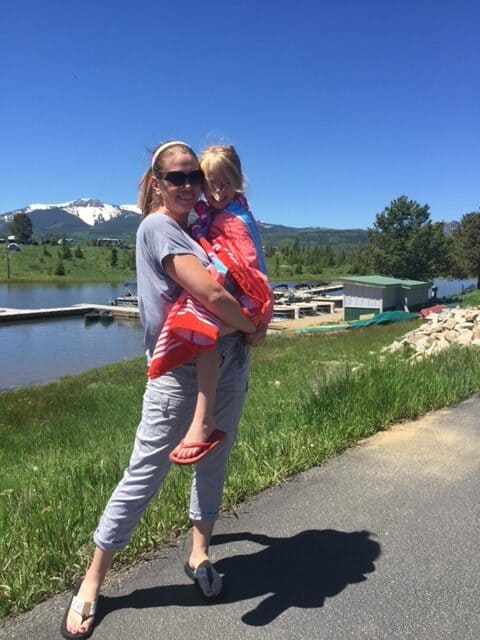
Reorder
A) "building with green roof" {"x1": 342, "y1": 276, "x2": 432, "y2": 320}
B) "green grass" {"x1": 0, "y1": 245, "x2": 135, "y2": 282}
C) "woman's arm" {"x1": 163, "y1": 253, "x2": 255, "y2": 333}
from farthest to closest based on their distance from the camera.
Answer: "green grass" {"x1": 0, "y1": 245, "x2": 135, "y2": 282} < "building with green roof" {"x1": 342, "y1": 276, "x2": 432, "y2": 320} < "woman's arm" {"x1": 163, "y1": 253, "x2": 255, "y2": 333}

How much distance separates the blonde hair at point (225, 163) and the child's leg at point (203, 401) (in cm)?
78

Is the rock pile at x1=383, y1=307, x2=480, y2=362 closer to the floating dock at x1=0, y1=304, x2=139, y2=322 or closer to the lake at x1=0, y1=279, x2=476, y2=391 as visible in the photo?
the lake at x1=0, y1=279, x2=476, y2=391

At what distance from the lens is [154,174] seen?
103 inches

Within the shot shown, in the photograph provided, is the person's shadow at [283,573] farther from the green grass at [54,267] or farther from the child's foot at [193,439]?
the green grass at [54,267]

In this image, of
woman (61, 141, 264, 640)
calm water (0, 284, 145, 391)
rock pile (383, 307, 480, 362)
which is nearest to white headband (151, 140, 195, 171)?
woman (61, 141, 264, 640)

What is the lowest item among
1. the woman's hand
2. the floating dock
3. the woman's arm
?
the floating dock

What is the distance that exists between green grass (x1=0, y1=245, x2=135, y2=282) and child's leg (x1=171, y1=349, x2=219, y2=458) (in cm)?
11044

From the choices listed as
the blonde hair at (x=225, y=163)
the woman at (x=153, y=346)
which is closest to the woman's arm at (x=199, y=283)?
the woman at (x=153, y=346)

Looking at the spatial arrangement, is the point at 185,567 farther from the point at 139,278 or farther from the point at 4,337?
the point at 4,337

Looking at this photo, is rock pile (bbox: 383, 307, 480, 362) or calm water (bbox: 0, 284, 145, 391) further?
calm water (bbox: 0, 284, 145, 391)

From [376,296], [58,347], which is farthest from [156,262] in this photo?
[376,296]

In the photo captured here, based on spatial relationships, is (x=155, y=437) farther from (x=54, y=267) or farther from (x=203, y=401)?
(x=54, y=267)

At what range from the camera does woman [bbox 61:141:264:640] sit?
7.95 ft

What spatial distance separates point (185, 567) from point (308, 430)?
2.03m
